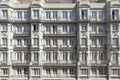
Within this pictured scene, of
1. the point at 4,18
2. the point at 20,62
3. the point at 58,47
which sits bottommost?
the point at 20,62

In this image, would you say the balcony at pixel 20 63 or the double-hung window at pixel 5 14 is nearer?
the balcony at pixel 20 63

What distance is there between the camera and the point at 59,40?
3295 inches

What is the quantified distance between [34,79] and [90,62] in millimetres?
14655

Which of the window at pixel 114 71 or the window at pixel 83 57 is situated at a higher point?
the window at pixel 83 57

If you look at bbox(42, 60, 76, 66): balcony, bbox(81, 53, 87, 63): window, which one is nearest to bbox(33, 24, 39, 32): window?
bbox(42, 60, 76, 66): balcony

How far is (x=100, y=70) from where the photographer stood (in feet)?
270

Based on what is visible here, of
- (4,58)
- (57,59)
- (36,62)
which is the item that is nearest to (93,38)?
(57,59)

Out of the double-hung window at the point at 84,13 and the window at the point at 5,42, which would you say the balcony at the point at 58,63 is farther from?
the double-hung window at the point at 84,13

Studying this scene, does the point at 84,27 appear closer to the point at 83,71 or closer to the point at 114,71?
the point at 83,71

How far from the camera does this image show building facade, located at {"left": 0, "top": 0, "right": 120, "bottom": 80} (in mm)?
81625

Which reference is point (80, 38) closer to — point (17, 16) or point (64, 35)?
point (64, 35)

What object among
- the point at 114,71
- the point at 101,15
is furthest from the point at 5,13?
the point at 114,71

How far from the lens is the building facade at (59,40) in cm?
8162

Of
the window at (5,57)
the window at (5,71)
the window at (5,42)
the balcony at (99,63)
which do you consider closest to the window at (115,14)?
the balcony at (99,63)
